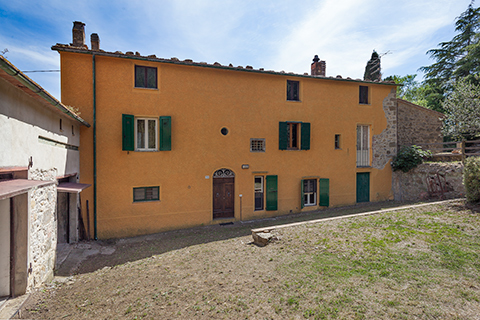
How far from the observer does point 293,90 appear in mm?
11930

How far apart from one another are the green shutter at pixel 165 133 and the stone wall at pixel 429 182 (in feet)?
41.6

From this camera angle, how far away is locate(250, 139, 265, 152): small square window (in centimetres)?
1127

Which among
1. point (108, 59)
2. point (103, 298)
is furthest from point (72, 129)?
point (103, 298)

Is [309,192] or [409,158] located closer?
[309,192]

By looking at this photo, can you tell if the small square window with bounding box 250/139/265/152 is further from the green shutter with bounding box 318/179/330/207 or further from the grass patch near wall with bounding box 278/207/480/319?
the grass patch near wall with bounding box 278/207/480/319

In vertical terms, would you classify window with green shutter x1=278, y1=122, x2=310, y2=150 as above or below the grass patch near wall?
above

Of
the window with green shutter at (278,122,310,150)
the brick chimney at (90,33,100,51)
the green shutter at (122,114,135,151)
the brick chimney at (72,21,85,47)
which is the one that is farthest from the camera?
the window with green shutter at (278,122,310,150)

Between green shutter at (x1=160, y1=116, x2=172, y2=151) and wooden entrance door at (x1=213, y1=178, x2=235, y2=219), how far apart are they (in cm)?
263

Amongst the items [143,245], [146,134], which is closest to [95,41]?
[146,134]

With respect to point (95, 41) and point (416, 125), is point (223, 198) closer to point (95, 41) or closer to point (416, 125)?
point (95, 41)

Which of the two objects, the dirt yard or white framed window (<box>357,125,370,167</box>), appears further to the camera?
white framed window (<box>357,125,370,167</box>)

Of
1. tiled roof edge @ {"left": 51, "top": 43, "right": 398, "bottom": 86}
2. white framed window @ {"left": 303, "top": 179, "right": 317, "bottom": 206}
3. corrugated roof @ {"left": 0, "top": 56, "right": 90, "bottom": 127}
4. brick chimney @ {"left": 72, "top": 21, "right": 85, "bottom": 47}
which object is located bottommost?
white framed window @ {"left": 303, "top": 179, "right": 317, "bottom": 206}

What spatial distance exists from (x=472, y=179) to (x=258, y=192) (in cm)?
795

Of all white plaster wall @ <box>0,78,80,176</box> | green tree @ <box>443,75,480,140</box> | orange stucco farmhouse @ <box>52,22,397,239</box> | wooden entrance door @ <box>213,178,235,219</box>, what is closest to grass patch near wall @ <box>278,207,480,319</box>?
wooden entrance door @ <box>213,178,235,219</box>
